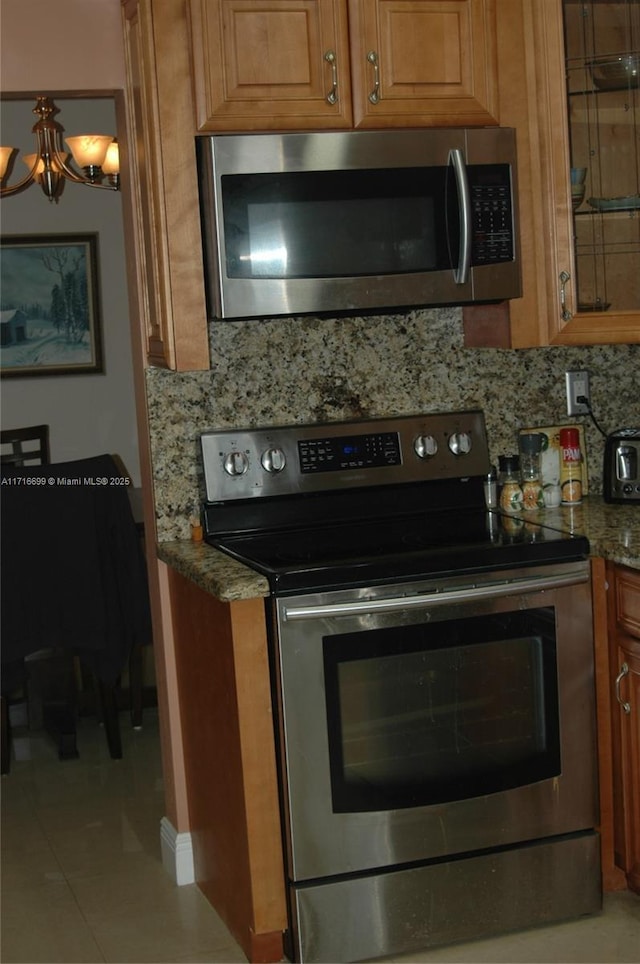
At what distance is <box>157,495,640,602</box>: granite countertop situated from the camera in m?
2.45

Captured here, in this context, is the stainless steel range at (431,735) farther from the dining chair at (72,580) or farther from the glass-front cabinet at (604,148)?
the dining chair at (72,580)

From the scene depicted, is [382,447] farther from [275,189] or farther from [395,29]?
[395,29]

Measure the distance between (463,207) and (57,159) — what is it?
1845mm

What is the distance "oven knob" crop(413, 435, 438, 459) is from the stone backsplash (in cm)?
9

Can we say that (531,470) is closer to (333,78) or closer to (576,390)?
(576,390)

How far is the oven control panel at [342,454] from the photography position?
9.65ft

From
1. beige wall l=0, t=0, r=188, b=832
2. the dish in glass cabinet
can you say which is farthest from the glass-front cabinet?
beige wall l=0, t=0, r=188, b=832

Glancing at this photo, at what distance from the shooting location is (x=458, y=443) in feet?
10.2

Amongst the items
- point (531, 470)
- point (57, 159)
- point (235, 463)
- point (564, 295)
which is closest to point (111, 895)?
point (235, 463)

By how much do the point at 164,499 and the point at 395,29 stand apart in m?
1.19

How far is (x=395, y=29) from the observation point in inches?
106

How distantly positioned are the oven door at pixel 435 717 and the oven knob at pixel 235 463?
0.56 m

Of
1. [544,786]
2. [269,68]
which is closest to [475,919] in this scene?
[544,786]

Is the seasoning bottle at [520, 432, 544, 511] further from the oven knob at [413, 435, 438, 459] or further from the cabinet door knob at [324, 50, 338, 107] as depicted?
the cabinet door knob at [324, 50, 338, 107]
